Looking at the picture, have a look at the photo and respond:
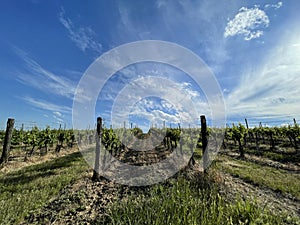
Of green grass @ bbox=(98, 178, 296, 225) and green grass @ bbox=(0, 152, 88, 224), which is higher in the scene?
green grass @ bbox=(98, 178, 296, 225)

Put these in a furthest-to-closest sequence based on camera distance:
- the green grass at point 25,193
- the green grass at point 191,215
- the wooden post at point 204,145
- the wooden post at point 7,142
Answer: the wooden post at point 7,142, the wooden post at point 204,145, the green grass at point 25,193, the green grass at point 191,215

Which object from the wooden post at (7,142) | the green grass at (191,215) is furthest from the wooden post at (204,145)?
the wooden post at (7,142)

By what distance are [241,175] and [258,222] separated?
5.68 metres

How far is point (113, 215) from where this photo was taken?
13.4 feet

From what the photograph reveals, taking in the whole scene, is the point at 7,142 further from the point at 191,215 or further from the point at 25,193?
the point at 191,215

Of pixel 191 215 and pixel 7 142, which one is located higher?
pixel 7 142

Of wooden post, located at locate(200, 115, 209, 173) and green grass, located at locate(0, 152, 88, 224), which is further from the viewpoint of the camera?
wooden post, located at locate(200, 115, 209, 173)

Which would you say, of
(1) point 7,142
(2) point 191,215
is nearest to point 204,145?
(2) point 191,215

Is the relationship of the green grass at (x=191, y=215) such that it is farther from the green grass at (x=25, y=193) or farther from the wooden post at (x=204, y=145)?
the wooden post at (x=204, y=145)

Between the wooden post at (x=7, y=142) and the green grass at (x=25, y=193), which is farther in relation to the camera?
the wooden post at (x=7, y=142)

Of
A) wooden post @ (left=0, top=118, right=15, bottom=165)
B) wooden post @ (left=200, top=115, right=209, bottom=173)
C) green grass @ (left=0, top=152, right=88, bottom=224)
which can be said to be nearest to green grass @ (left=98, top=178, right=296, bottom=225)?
green grass @ (left=0, top=152, right=88, bottom=224)

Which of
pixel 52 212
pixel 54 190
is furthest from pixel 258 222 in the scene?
pixel 54 190

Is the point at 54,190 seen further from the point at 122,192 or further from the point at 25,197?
the point at 122,192

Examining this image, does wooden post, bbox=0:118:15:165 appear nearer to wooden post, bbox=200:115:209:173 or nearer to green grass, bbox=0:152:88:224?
green grass, bbox=0:152:88:224
